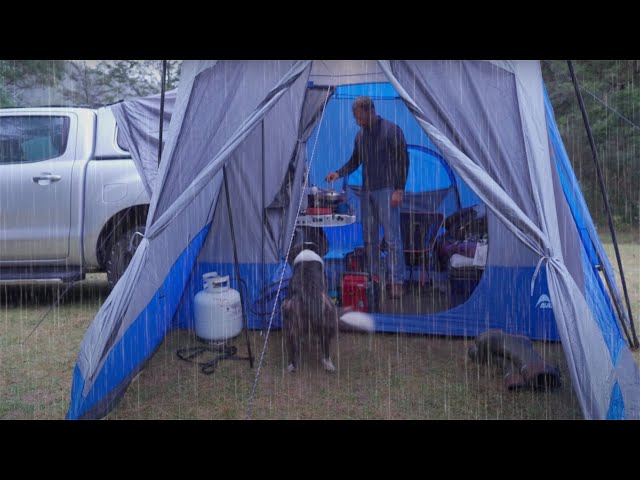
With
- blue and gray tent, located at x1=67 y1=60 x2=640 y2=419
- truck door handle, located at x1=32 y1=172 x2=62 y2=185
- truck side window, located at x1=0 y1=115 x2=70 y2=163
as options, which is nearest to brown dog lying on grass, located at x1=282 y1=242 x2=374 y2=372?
blue and gray tent, located at x1=67 y1=60 x2=640 y2=419

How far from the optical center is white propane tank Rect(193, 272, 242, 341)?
413 centimetres

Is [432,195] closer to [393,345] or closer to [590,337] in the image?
[393,345]

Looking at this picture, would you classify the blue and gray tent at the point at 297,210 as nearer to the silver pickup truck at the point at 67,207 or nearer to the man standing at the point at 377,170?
the man standing at the point at 377,170

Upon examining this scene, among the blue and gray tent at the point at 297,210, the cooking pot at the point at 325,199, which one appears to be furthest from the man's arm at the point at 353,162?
the blue and gray tent at the point at 297,210

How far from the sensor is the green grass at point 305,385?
10.3ft

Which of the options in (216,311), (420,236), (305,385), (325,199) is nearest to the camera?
(305,385)

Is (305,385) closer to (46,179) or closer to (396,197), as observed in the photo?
(396,197)

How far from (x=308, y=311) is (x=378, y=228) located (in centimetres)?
165

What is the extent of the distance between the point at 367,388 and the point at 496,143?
69.8 inches

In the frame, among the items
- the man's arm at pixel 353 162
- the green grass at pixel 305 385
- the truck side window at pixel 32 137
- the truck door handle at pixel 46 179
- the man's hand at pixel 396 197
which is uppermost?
the truck side window at pixel 32 137

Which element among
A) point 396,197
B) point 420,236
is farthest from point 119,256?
point 420,236

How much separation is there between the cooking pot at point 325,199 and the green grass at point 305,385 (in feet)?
4.36

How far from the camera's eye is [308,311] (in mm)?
3609

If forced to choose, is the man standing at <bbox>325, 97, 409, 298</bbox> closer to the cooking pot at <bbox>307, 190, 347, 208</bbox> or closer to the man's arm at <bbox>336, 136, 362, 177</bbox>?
the man's arm at <bbox>336, 136, 362, 177</bbox>
